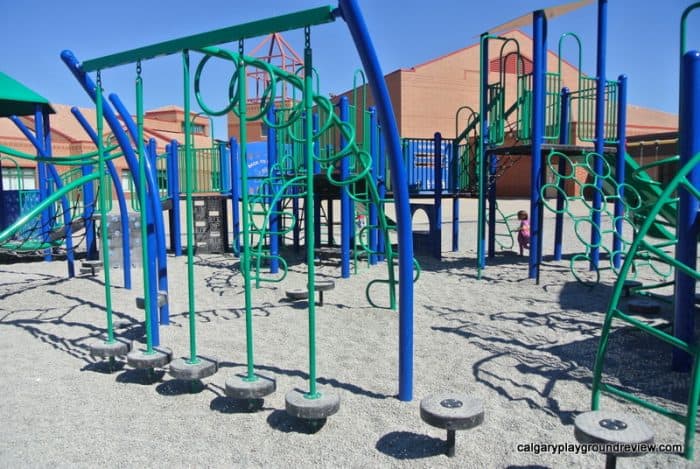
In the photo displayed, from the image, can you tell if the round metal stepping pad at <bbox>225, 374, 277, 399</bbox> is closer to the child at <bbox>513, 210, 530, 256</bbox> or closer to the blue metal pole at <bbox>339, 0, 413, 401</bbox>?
the blue metal pole at <bbox>339, 0, 413, 401</bbox>

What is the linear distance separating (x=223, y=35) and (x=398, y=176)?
3.76 ft

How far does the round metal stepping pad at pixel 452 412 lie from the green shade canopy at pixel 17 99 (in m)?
5.80

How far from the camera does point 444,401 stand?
2520 millimetres

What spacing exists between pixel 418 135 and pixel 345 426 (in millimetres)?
27808

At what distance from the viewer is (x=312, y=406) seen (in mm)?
2578

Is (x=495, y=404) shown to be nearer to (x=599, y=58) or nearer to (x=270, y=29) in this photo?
(x=270, y=29)

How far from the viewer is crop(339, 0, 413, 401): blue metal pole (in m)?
2.49

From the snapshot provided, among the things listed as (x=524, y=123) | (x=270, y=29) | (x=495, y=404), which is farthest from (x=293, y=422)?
(x=524, y=123)

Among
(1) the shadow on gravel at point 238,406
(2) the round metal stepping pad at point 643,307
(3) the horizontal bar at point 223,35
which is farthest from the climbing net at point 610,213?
(1) the shadow on gravel at point 238,406

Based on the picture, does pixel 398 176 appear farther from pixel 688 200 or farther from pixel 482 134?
pixel 482 134

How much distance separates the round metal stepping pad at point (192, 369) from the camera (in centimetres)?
301

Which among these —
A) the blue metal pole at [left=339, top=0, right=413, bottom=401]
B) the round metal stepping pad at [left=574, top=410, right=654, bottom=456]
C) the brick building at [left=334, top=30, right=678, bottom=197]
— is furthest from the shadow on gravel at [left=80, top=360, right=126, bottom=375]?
the brick building at [left=334, top=30, right=678, bottom=197]

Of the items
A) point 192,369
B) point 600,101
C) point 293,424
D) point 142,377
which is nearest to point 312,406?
point 293,424

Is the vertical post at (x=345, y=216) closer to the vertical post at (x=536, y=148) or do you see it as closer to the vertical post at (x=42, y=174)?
the vertical post at (x=536, y=148)
